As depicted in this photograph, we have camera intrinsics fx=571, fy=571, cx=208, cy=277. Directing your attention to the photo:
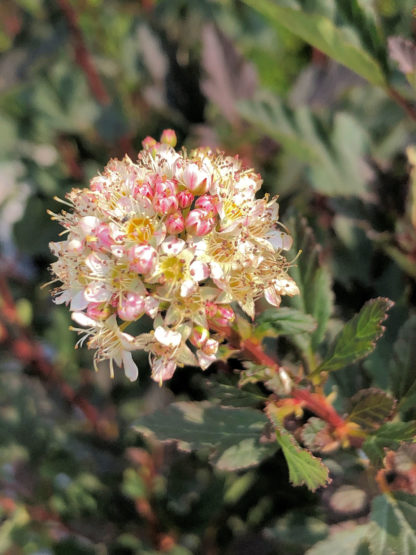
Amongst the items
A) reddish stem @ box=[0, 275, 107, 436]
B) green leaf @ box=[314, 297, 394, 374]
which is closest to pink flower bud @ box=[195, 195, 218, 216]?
green leaf @ box=[314, 297, 394, 374]

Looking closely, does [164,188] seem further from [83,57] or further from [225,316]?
[83,57]

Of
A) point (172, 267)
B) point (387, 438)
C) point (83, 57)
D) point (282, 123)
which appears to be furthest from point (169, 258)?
point (83, 57)

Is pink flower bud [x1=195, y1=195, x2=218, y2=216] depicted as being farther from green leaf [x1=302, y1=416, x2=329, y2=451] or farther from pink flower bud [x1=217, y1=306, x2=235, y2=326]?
green leaf [x1=302, y1=416, x2=329, y2=451]

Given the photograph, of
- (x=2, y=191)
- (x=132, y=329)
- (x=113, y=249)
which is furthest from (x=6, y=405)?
(x=113, y=249)

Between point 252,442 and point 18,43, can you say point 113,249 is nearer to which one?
point 252,442

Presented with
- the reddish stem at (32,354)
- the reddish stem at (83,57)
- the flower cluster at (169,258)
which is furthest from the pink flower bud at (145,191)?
the reddish stem at (83,57)
